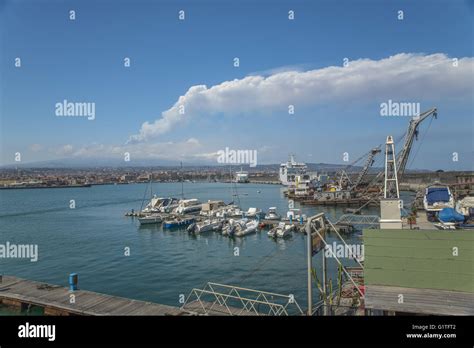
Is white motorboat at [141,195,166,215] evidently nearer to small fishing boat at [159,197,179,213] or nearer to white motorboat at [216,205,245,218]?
small fishing boat at [159,197,179,213]

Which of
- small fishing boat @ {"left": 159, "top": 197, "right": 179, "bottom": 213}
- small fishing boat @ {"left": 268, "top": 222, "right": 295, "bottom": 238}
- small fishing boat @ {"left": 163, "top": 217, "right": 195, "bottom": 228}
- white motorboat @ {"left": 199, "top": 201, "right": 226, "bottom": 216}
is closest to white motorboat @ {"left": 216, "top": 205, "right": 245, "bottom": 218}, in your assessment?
white motorboat @ {"left": 199, "top": 201, "right": 226, "bottom": 216}

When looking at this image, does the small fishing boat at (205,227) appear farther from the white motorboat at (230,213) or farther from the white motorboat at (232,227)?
the white motorboat at (230,213)

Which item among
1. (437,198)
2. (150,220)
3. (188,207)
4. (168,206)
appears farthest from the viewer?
(168,206)

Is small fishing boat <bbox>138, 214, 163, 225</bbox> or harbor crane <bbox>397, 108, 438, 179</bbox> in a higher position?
harbor crane <bbox>397, 108, 438, 179</bbox>

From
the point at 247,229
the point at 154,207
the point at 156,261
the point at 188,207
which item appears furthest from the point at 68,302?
the point at 154,207

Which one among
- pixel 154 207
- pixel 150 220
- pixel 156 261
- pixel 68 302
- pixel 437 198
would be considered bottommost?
pixel 156 261

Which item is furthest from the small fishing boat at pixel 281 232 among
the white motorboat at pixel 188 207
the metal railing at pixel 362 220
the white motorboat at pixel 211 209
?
the white motorboat at pixel 188 207

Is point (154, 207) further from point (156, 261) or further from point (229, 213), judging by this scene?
point (156, 261)
